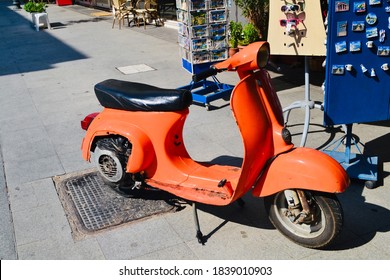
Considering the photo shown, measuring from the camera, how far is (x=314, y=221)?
10.6 feet

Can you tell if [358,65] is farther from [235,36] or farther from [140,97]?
[235,36]

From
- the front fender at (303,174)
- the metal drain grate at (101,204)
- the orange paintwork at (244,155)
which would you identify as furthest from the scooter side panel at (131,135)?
the front fender at (303,174)

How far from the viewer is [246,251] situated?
129 inches

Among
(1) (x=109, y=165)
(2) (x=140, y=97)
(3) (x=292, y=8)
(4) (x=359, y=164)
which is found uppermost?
(3) (x=292, y=8)

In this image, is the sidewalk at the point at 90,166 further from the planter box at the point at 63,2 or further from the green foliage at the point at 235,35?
the planter box at the point at 63,2

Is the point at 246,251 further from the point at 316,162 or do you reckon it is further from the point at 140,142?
the point at 140,142

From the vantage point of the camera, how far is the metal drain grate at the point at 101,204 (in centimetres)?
373

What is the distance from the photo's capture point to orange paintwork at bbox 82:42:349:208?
303cm

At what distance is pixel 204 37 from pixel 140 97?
133 inches

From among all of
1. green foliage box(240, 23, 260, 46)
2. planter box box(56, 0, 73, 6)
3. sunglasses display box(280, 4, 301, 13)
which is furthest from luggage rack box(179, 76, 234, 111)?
planter box box(56, 0, 73, 6)

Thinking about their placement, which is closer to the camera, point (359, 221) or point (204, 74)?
point (204, 74)

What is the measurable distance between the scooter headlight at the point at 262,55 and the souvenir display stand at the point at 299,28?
5.42ft

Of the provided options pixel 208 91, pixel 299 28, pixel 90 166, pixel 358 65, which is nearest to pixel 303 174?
pixel 358 65

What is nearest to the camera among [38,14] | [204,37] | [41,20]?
[204,37]
